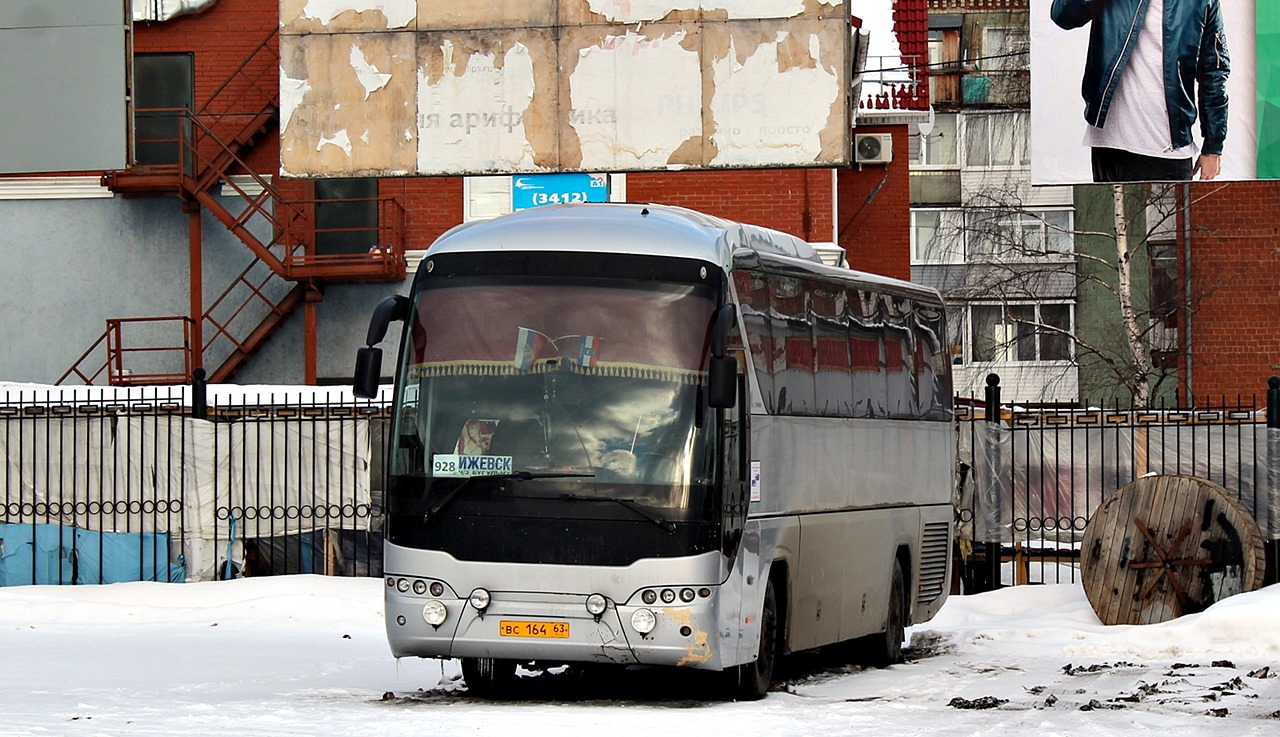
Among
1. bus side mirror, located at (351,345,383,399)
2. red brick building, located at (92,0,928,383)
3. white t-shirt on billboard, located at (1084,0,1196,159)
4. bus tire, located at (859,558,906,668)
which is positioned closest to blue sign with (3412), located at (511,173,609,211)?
red brick building, located at (92,0,928,383)

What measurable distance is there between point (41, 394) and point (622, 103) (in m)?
7.62

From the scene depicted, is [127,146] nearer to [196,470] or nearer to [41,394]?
[41,394]

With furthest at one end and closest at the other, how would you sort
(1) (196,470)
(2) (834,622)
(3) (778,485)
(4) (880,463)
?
(1) (196,470) < (4) (880,463) < (2) (834,622) < (3) (778,485)

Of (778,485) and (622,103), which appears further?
(622,103)

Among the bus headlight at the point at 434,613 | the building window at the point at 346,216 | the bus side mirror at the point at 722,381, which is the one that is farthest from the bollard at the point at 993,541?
the building window at the point at 346,216

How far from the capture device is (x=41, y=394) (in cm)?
2358

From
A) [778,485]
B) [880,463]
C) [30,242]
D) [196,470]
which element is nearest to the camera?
[778,485]

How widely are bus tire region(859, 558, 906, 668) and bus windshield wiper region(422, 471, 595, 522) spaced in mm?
4758

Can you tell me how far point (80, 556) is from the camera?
21.5 meters

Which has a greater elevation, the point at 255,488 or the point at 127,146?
the point at 127,146

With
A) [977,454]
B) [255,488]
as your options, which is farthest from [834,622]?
[255,488]

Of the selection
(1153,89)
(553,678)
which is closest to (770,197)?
(1153,89)

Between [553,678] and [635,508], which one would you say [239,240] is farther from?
[635,508]

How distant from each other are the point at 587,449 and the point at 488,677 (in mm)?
2072
